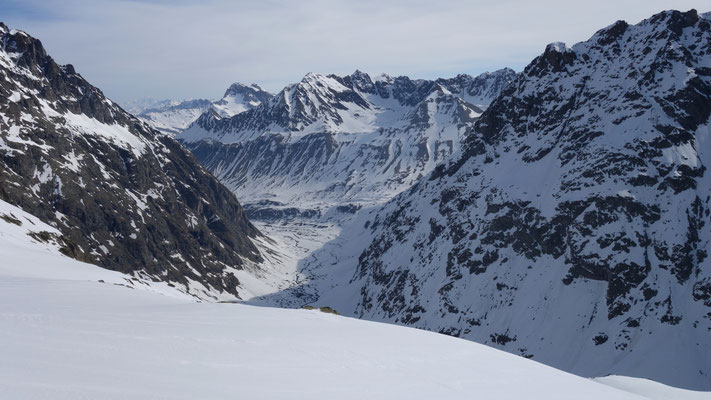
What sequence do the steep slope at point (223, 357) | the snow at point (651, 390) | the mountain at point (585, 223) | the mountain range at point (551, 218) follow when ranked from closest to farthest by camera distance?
the steep slope at point (223, 357)
the snow at point (651, 390)
the mountain range at point (551, 218)
the mountain at point (585, 223)

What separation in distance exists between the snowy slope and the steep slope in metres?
0.04

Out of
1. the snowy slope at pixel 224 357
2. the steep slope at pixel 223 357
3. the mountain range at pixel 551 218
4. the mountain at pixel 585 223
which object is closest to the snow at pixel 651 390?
the snowy slope at pixel 224 357

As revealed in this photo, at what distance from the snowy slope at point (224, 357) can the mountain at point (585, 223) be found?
84.3m

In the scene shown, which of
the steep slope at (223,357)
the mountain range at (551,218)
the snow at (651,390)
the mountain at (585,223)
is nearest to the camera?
the steep slope at (223,357)

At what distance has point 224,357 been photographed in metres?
16.2

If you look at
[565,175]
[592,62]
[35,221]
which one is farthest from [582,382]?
[592,62]

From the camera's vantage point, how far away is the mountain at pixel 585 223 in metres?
99.6

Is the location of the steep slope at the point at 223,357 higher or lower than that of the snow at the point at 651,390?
higher

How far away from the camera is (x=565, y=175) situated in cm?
12925

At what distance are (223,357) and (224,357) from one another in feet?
0.11

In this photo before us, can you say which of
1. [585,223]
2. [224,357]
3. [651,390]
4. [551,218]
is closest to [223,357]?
[224,357]

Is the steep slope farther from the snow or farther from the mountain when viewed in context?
the mountain

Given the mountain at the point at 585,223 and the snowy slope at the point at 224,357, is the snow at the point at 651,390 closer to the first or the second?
the snowy slope at the point at 224,357

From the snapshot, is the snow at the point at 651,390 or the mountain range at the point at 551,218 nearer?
the snow at the point at 651,390
